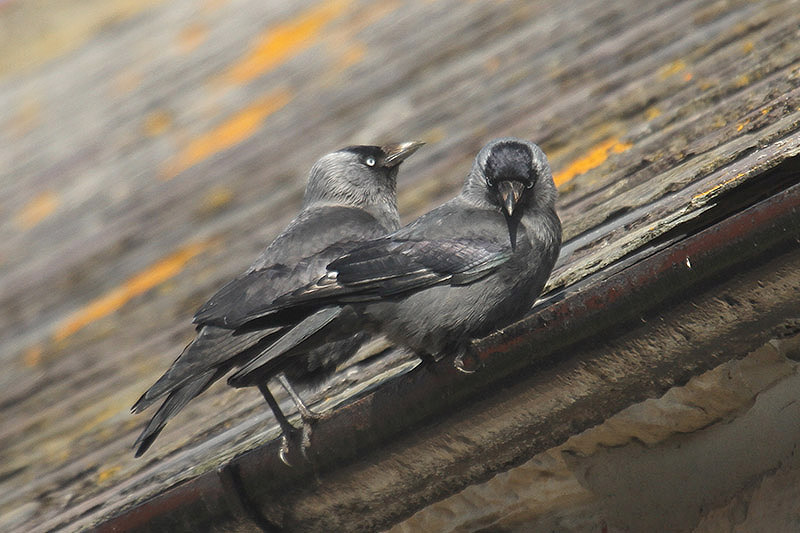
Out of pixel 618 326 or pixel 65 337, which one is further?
pixel 65 337

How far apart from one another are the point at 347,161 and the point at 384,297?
1596 mm

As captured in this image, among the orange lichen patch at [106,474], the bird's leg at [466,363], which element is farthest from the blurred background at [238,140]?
the bird's leg at [466,363]

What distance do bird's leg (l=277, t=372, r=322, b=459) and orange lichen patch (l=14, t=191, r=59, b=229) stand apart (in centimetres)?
402

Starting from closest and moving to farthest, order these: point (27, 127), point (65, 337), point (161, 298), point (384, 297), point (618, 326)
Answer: point (618, 326) < point (384, 297) < point (161, 298) < point (65, 337) < point (27, 127)

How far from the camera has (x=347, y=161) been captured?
13.3 feet

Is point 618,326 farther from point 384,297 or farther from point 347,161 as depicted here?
point 347,161

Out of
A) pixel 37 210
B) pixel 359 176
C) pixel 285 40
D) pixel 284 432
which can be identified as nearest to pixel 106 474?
pixel 284 432

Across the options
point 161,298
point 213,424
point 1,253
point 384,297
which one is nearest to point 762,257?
point 384,297

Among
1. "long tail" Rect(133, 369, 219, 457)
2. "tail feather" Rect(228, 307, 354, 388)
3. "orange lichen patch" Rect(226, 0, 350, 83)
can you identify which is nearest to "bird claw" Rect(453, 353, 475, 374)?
"tail feather" Rect(228, 307, 354, 388)

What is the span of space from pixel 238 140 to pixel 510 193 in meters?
3.63

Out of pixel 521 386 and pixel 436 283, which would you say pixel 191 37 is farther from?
pixel 521 386

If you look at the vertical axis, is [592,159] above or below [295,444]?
above

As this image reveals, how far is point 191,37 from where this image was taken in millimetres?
8055

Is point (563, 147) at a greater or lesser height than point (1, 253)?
lesser
